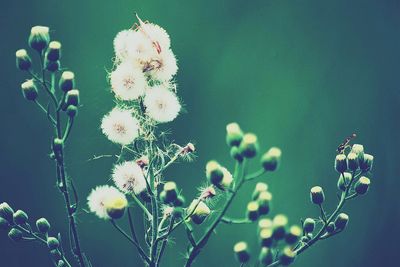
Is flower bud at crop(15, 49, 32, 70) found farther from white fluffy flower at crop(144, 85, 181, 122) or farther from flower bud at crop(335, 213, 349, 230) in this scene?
flower bud at crop(335, 213, 349, 230)

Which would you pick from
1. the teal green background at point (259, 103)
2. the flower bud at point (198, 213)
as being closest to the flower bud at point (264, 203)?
the flower bud at point (198, 213)

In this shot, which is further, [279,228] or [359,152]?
[359,152]

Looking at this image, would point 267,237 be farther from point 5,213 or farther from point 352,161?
point 5,213

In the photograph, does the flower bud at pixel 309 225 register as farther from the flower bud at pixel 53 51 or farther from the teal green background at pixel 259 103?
the teal green background at pixel 259 103

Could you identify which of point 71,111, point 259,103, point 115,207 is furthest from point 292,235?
point 259,103

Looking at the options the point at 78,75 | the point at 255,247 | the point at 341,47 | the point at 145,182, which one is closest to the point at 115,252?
the point at 255,247
